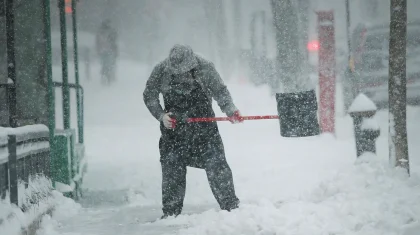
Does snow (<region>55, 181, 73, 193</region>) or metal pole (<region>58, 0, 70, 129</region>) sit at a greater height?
metal pole (<region>58, 0, 70, 129</region>)

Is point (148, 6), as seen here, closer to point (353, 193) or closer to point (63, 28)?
point (63, 28)

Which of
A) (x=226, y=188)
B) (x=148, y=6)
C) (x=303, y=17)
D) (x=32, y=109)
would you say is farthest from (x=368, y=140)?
(x=148, y=6)

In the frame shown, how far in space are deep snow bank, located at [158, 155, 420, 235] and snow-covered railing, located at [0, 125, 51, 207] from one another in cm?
136

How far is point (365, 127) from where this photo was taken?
6.83 m

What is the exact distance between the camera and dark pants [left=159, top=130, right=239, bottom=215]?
5746 millimetres

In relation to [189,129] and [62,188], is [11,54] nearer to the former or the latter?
[62,188]

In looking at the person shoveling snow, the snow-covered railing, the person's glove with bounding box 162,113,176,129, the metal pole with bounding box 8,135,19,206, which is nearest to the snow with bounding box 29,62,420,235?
the person shoveling snow

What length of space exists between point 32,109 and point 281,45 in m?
7.81

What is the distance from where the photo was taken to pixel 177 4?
39.4 metres

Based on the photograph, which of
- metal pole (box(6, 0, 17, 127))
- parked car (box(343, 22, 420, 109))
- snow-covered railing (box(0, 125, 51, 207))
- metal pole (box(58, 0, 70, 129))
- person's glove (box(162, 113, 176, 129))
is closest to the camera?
snow-covered railing (box(0, 125, 51, 207))

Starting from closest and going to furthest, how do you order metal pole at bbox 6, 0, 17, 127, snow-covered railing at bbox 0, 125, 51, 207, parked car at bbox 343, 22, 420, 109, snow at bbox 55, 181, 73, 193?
snow-covered railing at bbox 0, 125, 51, 207
metal pole at bbox 6, 0, 17, 127
snow at bbox 55, 181, 73, 193
parked car at bbox 343, 22, 420, 109

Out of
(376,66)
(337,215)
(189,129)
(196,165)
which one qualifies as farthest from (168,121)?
(376,66)

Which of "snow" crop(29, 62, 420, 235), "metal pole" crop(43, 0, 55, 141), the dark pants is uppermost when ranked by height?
"metal pole" crop(43, 0, 55, 141)

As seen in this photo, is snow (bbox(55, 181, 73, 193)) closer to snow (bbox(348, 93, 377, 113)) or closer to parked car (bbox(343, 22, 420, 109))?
snow (bbox(348, 93, 377, 113))
